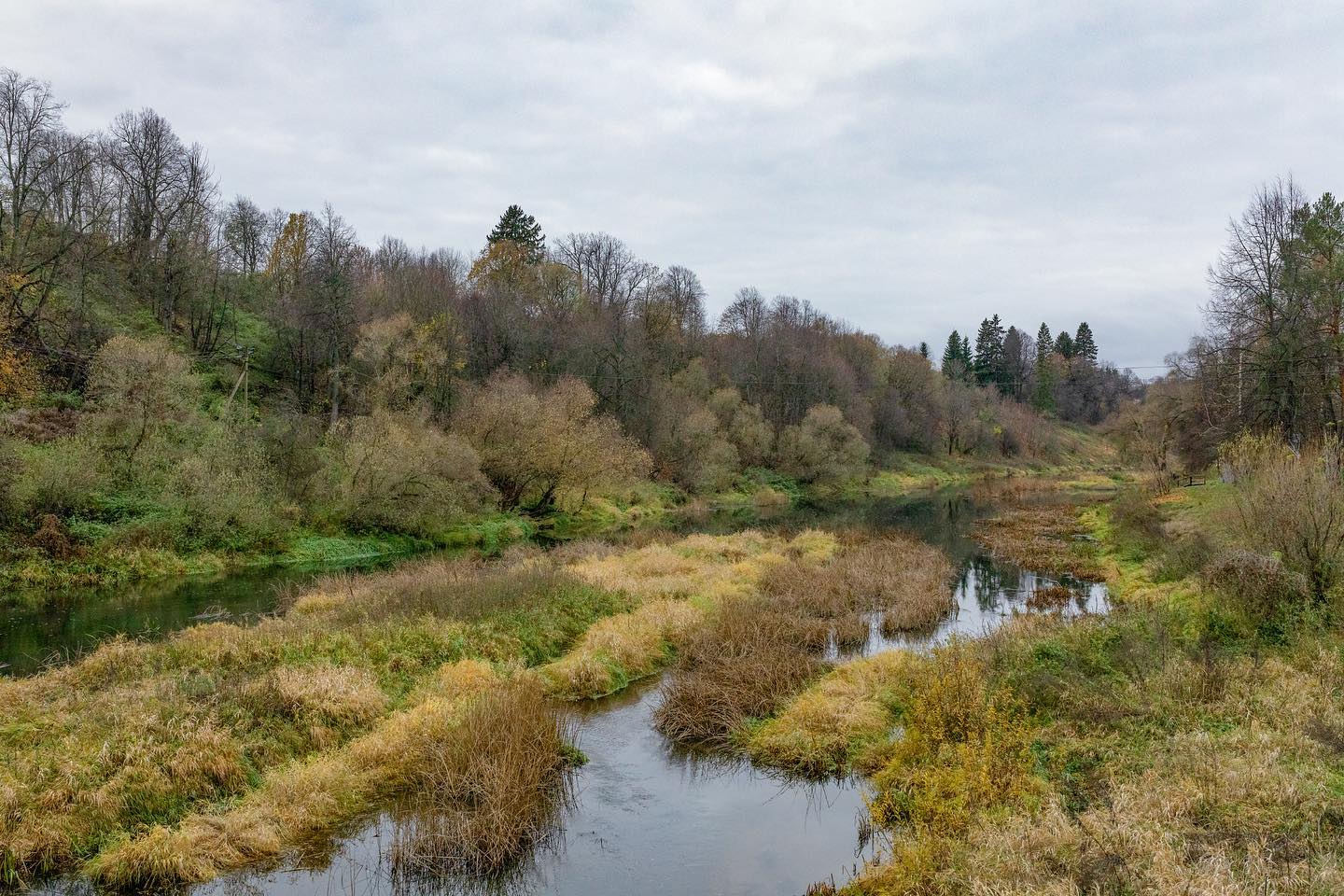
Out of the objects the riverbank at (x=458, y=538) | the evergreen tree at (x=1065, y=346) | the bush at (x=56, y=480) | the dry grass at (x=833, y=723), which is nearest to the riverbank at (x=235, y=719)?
the dry grass at (x=833, y=723)

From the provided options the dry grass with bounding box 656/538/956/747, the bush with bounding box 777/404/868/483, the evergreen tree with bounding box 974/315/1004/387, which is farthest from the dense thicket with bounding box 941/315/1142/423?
the dry grass with bounding box 656/538/956/747

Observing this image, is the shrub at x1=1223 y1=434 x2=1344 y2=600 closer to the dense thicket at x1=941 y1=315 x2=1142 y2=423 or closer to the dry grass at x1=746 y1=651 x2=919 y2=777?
the dry grass at x1=746 y1=651 x2=919 y2=777

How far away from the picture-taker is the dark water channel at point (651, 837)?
28.5ft

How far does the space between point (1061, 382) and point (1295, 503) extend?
12671 centimetres

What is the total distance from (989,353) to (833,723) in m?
131

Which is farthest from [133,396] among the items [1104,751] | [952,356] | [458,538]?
[952,356]

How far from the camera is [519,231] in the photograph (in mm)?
79812

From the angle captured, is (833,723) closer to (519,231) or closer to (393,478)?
(393,478)

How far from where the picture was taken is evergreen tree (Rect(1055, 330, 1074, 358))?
14475cm

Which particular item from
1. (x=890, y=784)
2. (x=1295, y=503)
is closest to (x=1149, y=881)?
(x=890, y=784)

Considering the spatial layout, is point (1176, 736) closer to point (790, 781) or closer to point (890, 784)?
point (890, 784)

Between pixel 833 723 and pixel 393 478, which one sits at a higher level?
pixel 393 478

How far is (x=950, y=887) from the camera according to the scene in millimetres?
7289

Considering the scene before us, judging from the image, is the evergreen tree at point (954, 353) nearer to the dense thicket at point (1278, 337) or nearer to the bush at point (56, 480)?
the dense thicket at point (1278, 337)
